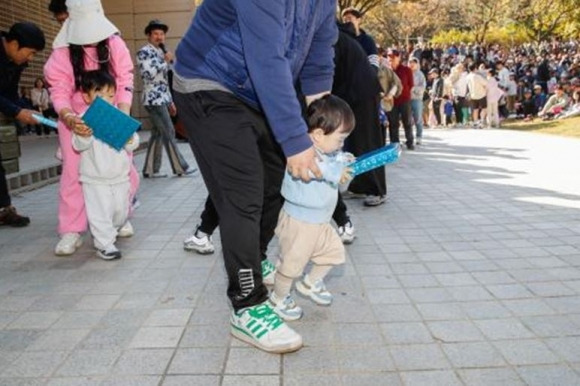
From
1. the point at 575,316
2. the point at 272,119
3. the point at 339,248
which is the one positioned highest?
the point at 272,119

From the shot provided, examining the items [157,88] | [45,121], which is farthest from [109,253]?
[157,88]

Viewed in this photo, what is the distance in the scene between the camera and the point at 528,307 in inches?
119

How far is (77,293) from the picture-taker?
341cm

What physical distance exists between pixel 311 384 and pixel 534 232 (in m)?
2.92

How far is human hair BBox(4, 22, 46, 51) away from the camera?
4.69 meters

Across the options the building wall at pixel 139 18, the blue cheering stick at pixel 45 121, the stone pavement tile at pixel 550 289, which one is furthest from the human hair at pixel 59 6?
the building wall at pixel 139 18

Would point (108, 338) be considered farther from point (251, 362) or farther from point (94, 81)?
point (94, 81)

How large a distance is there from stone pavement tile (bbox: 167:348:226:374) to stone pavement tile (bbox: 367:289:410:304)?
0.98 meters

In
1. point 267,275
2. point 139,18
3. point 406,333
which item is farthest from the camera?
point 139,18

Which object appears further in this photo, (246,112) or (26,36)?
(26,36)

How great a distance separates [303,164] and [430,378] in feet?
3.28

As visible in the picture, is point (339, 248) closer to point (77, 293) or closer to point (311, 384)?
point (311, 384)

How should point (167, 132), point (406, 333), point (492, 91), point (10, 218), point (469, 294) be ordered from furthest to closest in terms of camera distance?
point (492, 91)
point (167, 132)
point (10, 218)
point (469, 294)
point (406, 333)

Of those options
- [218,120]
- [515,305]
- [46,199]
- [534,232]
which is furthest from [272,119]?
[46,199]
